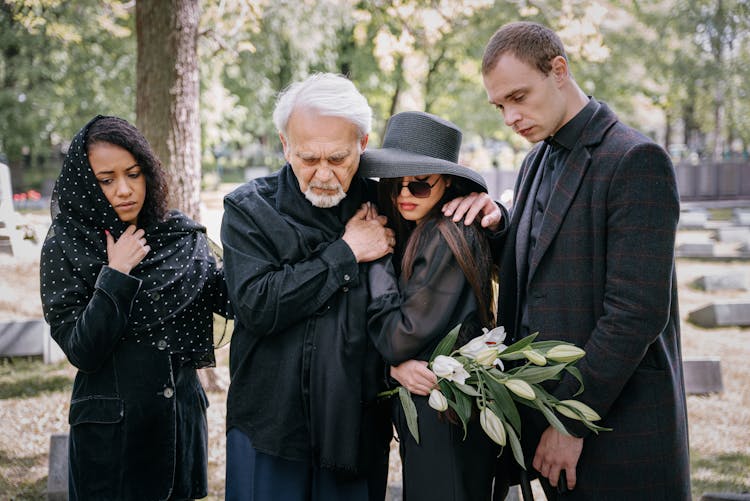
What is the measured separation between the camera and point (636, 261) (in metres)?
2.08

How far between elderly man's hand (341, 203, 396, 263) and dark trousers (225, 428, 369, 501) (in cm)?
83

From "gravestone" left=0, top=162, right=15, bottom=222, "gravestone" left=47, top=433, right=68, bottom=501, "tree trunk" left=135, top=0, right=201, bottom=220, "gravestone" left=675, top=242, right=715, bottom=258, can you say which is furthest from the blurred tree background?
"gravestone" left=47, top=433, right=68, bottom=501

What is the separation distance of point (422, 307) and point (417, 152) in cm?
61

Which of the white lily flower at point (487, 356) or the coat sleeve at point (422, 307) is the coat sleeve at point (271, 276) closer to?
the coat sleeve at point (422, 307)

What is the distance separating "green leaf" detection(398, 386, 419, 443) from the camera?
219 cm

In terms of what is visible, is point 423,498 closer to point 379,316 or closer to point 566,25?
point 379,316

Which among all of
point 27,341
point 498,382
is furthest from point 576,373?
point 27,341

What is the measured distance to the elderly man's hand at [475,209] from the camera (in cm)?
231

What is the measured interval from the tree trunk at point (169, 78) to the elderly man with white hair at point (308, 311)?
2.76 meters

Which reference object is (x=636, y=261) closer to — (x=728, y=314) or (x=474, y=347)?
(x=474, y=347)

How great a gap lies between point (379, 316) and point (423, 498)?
653 millimetres

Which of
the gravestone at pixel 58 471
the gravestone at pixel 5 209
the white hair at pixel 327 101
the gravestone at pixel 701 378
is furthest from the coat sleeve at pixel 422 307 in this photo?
the gravestone at pixel 701 378

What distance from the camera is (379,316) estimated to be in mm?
2287

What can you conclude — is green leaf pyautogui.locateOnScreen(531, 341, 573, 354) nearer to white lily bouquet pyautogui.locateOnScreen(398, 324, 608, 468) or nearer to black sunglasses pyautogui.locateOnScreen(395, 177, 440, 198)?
white lily bouquet pyautogui.locateOnScreen(398, 324, 608, 468)
